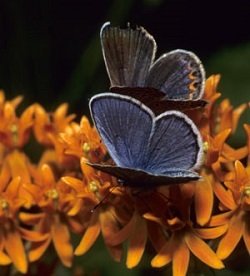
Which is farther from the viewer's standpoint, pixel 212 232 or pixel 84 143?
pixel 84 143

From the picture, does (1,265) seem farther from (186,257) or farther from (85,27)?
(85,27)

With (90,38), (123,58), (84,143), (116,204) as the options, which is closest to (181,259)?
(116,204)

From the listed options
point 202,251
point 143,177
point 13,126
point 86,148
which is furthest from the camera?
point 13,126

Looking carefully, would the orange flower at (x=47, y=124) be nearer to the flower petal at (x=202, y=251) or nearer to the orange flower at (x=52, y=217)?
the orange flower at (x=52, y=217)

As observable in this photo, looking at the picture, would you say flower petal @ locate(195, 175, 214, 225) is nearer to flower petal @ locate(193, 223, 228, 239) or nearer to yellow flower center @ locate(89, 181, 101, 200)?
flower petal @ locate(193, 223, 228, 239)

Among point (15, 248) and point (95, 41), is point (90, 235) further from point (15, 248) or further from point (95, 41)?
point (95, 41)
